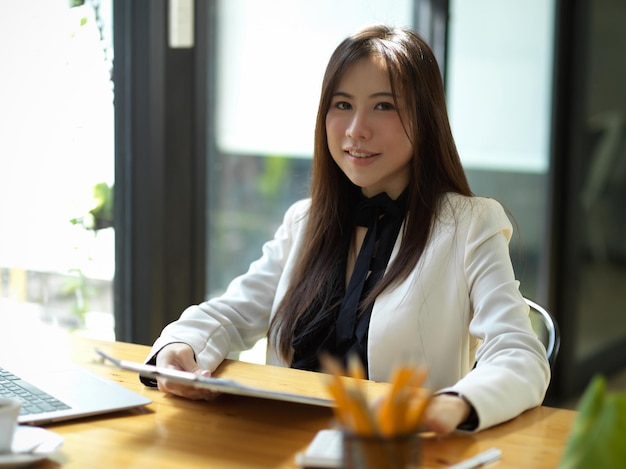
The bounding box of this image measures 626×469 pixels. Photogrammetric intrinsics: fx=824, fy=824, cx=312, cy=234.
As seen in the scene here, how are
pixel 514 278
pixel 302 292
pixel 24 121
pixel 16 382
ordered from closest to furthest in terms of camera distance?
pixel 16 382, pixel 514 278, pixel 302 292, pixel 24 121

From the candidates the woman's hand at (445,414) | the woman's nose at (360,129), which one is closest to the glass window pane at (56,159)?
the woman's nose at (360,129)

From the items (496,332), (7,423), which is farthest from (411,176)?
(7,423)

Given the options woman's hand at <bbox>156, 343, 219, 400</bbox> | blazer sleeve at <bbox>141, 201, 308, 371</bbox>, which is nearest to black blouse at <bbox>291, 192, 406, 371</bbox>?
blazer sleeve at <bbox>141, 201, 308, 371</bbox>

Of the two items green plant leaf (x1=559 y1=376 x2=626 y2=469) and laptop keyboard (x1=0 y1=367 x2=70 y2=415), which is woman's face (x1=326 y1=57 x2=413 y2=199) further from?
green plant leaf (x1=559 y1=376 x2=626 y2=469)

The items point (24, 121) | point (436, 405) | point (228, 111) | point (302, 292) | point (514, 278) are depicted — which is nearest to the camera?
point (436, 405)

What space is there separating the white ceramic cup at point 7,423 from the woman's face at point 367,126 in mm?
939

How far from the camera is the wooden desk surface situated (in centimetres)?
108

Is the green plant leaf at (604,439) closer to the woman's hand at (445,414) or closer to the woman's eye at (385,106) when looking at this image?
the woman's hand at (445,414)

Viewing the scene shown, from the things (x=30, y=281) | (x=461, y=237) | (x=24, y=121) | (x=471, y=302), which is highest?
(x=24, y=121)

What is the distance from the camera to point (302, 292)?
5.94 ft

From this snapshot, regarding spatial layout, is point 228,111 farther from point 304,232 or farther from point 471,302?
point 471,302

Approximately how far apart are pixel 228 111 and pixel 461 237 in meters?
1.30

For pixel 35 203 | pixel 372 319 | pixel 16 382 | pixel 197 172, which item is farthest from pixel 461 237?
pixel 35 203

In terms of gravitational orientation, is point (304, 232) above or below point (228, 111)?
below
